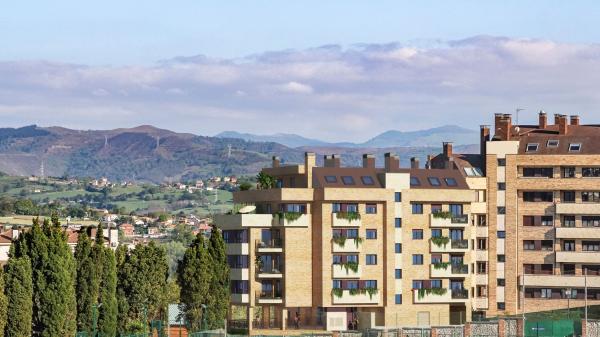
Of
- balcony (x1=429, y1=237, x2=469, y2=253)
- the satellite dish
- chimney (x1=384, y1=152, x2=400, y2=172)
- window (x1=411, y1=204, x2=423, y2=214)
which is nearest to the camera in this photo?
the satellite dish

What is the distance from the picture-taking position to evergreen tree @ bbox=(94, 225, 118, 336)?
438 feet

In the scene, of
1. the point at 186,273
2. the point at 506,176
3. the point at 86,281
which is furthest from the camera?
the point at 506,176

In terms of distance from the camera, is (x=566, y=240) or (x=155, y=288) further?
(x=566, y=240)

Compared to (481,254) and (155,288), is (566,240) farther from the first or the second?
(155,288)

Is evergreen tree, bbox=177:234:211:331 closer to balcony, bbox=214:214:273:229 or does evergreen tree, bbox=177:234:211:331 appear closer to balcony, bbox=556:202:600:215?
balcony, bbox=214:214:273:229

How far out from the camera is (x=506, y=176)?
170 meters

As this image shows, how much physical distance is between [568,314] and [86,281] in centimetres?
5556

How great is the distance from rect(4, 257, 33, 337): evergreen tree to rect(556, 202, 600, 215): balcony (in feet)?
223

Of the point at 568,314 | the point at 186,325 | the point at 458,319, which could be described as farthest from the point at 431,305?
the point at 186,325

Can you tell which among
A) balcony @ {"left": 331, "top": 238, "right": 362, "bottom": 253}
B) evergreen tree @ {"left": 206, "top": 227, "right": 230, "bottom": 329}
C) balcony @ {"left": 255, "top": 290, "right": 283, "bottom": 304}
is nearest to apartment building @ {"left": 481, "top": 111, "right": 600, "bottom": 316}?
balcony @ {"left": 331, "top": 238, "right": 362, "bottom": 253}

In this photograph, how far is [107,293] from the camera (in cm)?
13475

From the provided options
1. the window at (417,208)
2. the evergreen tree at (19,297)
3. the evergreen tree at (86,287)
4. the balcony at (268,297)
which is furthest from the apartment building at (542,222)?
the evergreen tree at (19,297)

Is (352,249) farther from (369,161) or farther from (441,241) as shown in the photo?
(369,161)

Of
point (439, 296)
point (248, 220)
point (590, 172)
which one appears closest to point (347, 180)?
point (248, 220)
